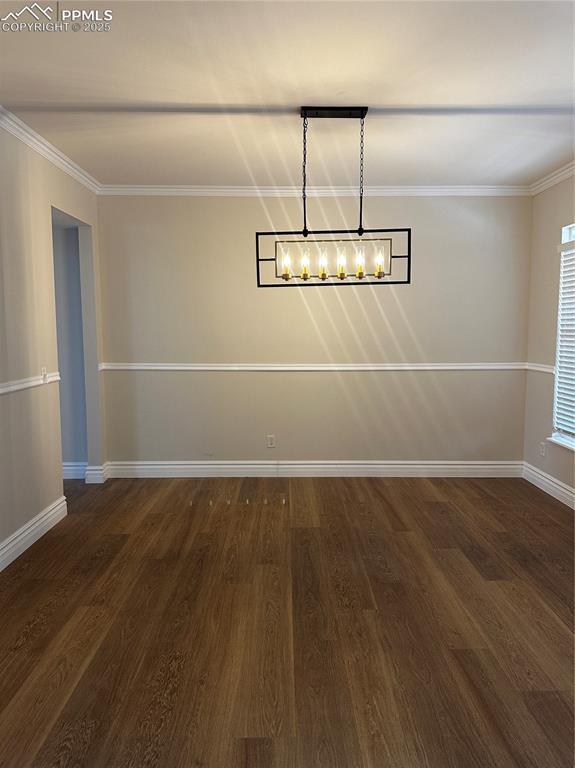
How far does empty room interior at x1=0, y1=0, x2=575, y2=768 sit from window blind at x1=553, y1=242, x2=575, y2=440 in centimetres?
3

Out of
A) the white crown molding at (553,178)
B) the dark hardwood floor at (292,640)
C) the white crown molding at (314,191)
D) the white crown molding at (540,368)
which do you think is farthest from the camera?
the white crown molding at (314,191)

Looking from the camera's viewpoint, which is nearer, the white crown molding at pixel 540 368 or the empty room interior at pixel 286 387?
the empty room interior at pixel 286 387

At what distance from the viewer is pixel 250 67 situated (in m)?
2.50

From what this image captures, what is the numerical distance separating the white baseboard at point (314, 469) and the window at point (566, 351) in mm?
833

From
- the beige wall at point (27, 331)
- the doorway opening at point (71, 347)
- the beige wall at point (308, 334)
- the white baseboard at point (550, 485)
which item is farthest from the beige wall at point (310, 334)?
the beige wall at point (27, 331)

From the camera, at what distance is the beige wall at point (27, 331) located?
316 cm

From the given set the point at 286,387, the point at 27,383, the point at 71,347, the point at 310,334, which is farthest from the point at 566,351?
the point at 71,347

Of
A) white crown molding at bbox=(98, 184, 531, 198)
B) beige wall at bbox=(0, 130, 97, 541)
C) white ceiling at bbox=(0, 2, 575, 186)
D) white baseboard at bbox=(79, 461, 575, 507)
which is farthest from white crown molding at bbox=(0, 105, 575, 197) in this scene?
white baseboard at bbox=(79, 461, 575, 507)

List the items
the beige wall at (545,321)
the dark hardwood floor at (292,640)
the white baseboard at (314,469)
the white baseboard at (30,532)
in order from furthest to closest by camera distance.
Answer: the white baseboard at (314,469), the beige wall at (545,321), the white baseboard at (30,532), the dark hardwood floor at (292,640)

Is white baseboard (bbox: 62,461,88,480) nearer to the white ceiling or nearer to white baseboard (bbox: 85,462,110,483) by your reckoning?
white baseboard (bbox: 85,462,110,483)

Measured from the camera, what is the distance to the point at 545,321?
177 inches

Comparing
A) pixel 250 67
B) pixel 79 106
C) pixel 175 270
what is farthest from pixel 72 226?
pixel 250 67

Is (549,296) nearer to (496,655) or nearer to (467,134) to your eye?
(467,134)

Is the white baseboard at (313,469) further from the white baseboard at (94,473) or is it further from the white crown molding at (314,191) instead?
the white crown molding at (314,191)
